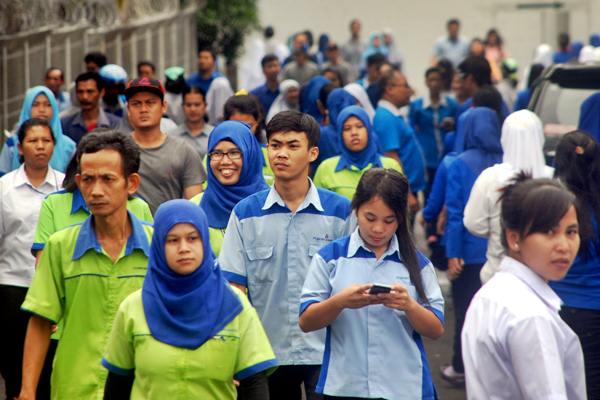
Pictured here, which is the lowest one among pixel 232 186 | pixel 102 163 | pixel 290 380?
pixel 290 380

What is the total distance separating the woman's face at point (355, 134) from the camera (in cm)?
945

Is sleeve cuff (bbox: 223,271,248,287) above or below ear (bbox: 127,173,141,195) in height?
below

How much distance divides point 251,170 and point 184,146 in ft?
3.74

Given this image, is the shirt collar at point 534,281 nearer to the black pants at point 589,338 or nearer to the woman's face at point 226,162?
the black pants at point 589,338

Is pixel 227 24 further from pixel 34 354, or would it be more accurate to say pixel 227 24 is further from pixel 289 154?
pixel 34 354

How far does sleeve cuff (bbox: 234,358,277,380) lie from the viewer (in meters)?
5.00

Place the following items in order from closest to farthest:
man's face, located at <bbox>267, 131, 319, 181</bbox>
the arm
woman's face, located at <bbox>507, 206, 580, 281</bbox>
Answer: woman's face, located at <bbox>507, 206, 580, 281</bbox>, the arm, man's face, located at <bbox>267, 131, 319, 181</bbox>

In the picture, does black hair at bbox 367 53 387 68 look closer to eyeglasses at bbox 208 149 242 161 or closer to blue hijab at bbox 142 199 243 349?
eyeglasses at bbox 208 149 242 161

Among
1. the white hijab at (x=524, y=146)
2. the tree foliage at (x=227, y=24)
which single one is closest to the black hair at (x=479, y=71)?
the white hijab at (x=524, y=146)

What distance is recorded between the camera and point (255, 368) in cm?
501

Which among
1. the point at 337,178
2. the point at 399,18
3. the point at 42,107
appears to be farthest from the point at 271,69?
the point at 399,18

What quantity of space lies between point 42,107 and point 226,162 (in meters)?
3.13

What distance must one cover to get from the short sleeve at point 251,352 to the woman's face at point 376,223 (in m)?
0.80

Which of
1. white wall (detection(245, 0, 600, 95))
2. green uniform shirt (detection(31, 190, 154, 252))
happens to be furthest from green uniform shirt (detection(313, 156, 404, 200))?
white wall (detection(245, 0, 600, 95))
